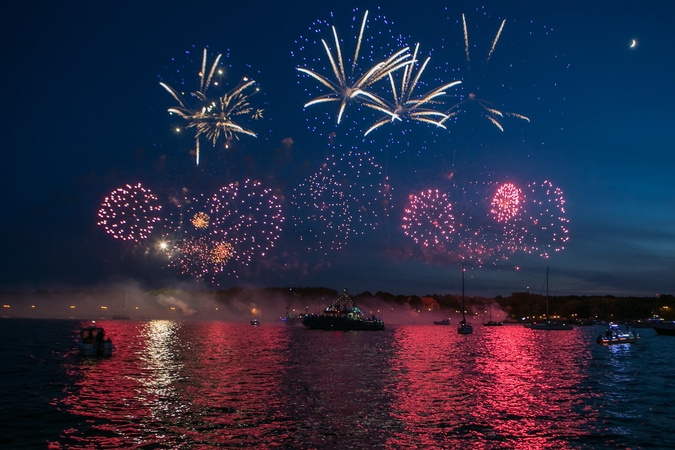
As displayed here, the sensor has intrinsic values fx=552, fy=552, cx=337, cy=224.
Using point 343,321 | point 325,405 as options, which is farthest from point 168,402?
point 343,321

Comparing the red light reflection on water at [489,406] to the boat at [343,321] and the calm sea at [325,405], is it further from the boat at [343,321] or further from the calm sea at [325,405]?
the boat at [343,321]

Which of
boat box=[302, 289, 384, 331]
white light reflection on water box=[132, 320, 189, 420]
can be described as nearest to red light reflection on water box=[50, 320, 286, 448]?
white light reflection on water box=[132, 320, 189, 420]

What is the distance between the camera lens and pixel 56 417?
27.7 m

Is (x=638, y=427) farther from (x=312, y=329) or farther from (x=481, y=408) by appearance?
(x=312, y=329)

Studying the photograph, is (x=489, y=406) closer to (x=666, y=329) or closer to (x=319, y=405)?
(x=319, y=405)

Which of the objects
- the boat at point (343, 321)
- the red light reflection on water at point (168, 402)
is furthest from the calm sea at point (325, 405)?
the boat at point (343, 321)

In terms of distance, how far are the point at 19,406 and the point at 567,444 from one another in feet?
92.9

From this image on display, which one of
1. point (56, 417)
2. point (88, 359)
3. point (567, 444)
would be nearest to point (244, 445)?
point (56, 417)

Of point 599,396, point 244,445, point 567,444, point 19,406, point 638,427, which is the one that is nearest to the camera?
point 244,445

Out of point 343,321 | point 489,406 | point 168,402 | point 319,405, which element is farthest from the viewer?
point 343,321

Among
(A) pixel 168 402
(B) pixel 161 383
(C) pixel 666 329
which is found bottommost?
(C) pixel 666 329

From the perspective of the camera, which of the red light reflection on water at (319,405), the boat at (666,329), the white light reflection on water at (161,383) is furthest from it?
the boat at (666,329)

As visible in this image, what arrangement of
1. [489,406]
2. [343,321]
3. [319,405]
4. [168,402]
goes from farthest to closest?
[343,321] → [489,406] → [168,402] → [319,405]

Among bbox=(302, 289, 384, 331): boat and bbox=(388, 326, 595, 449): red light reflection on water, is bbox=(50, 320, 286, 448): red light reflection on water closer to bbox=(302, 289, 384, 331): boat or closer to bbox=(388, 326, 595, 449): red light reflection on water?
bbox=(388, 326, 595, 449): red light reflection on water
